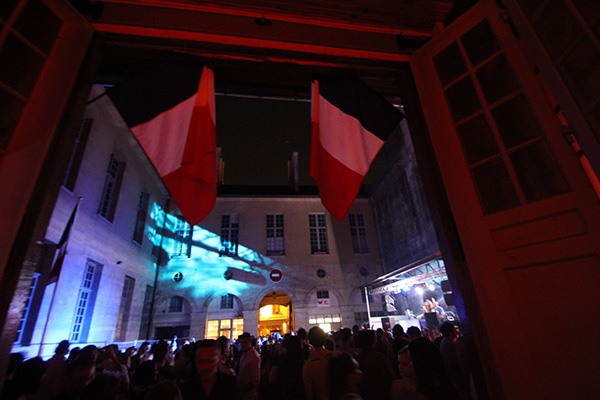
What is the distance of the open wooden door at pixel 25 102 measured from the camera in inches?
59.5

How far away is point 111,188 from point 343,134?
10817 millimetres

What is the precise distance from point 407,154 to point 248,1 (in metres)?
12.5

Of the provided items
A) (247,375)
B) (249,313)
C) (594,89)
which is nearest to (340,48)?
(594,89)

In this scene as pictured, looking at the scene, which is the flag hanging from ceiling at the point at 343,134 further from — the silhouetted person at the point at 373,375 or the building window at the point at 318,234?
the building window at the point at 318,234

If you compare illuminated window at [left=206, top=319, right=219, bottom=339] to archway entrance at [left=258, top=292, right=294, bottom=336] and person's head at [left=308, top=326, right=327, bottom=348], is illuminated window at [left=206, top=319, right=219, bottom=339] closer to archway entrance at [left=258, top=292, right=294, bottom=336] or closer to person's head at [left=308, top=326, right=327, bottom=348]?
archway entrance at [left=258, top=292, right=294, bottom=336]

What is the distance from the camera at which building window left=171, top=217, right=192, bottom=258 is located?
15092mm

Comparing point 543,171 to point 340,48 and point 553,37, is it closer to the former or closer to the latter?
point 553,37

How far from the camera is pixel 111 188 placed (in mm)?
10469

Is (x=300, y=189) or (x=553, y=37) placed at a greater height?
(x=300, y=189)

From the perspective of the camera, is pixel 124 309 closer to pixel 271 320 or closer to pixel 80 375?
pixel 271 320

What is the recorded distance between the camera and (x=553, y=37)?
1.64 m

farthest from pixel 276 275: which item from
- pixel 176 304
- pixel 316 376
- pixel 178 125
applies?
pixel 178 125

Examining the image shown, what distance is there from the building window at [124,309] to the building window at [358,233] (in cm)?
1171

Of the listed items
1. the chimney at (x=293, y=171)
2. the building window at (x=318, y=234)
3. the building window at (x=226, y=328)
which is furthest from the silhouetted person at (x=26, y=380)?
the chimney at (x=293, y=171)
